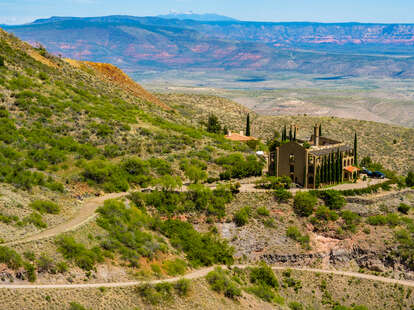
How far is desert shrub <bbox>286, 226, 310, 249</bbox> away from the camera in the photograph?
Answer: 1951 inches

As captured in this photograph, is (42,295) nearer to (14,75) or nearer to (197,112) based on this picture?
(14,75)

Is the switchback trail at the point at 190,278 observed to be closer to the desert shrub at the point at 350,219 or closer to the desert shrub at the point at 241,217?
the desert shrub at the point at 350,219

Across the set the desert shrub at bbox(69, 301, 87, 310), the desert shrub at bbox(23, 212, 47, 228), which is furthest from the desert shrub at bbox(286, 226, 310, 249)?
the desert shrub at bbox(69, 301, 87, 310)

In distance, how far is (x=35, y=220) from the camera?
129 feet

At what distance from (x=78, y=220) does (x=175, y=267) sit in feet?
23.9

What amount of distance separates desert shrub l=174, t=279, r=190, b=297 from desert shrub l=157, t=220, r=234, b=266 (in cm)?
604

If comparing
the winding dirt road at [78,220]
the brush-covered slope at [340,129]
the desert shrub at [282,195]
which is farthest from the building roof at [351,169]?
the brush-covered slope at [340,129]

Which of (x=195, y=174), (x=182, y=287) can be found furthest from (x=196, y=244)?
(x=195, y=174)

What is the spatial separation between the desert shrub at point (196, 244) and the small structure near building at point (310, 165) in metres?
12.5

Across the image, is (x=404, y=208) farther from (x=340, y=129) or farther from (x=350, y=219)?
(x=340, y=129)

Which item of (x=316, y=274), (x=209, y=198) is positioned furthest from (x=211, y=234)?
(x=316, y=274)

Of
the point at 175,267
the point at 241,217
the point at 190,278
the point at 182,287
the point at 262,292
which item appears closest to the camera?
the point at 182,287

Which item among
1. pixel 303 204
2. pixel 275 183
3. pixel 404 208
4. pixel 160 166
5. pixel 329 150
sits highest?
pixel 329 150

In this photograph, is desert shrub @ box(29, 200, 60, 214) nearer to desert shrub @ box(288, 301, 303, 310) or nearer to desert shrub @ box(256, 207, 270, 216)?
desert shrub @ box(256, 207, 270, 216)
